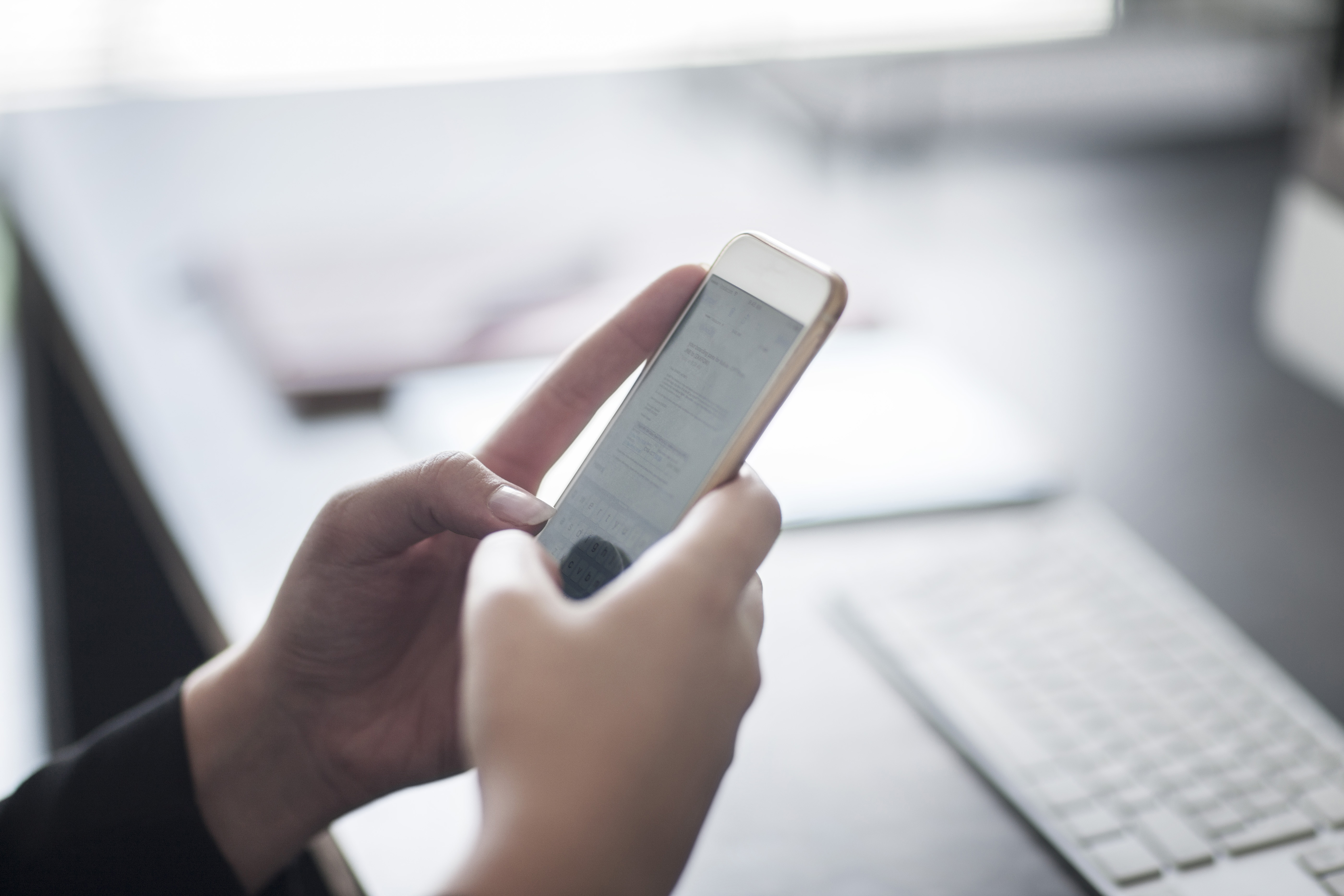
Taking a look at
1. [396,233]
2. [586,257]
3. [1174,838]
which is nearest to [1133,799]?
[1174,838]

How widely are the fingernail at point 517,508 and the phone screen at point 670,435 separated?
2 centimetres

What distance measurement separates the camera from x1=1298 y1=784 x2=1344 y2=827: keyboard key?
1.52 feet

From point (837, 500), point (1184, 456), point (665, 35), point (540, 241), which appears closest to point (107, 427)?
point (540, 241)

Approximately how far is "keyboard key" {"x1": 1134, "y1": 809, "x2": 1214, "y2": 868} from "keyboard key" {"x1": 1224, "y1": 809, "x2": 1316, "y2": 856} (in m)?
0.01

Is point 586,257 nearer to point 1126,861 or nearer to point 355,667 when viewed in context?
point 355,667

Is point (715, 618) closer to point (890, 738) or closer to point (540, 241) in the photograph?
point (890, 738)

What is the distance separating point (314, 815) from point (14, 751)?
748 millimetres

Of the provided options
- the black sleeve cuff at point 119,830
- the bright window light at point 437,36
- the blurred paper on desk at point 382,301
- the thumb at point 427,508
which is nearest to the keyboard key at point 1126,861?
the thumb at point 427,508

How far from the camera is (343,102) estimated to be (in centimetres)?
132

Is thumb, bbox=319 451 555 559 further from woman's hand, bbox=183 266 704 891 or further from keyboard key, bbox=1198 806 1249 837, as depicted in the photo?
keyboard key, bbox=1198 806 1249 837

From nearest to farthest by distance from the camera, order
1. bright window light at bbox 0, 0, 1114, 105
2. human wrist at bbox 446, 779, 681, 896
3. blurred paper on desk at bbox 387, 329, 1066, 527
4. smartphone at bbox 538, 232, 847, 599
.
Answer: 1. human wrist at bbox 446, 779, 681, 896
2. smartphone at bbox 538, 232, 847, 599
3. blurred paper on desk at bbox 387, 329, 1066, 527
4. bright window light at bbox 0, 0, 1114, 105

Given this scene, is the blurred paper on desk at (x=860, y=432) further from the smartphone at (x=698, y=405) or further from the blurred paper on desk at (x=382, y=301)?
the smartphone at (x=698, y=405)

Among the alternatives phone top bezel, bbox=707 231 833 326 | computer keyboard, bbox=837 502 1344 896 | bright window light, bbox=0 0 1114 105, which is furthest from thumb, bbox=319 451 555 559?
bright window light, bbox=0 0 1114 105

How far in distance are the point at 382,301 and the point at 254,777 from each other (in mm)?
433
